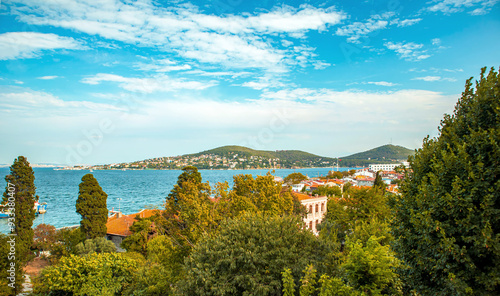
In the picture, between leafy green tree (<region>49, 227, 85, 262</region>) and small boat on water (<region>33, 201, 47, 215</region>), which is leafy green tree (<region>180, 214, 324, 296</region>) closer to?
leafy green tree (<region>49, 227, 85, 262</region>)

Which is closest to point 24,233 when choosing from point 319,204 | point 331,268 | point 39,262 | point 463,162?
point 39,262

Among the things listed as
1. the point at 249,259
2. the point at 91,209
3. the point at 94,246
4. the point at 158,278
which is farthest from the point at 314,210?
the point at 249,259

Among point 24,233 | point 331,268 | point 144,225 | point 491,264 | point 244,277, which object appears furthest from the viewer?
point 144,225

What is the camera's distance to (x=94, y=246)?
27.2m

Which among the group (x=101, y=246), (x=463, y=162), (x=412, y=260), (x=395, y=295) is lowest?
(x=101, y=246)

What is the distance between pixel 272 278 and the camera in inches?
429

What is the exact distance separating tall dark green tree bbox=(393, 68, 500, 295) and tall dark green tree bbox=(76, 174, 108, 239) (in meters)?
30.1

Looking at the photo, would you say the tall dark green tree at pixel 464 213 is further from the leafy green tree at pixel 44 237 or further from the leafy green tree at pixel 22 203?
the leafy green tree at pixel 44 237

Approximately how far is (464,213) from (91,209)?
32.1m

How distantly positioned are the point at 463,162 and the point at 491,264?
218 centimetres

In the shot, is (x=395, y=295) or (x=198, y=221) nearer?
(x=395, y=295)

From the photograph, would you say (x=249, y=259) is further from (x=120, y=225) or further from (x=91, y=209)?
(x=120, y=225)

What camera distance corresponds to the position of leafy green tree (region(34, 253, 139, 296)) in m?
15.2

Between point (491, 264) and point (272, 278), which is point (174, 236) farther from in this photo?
point (491, 264)
